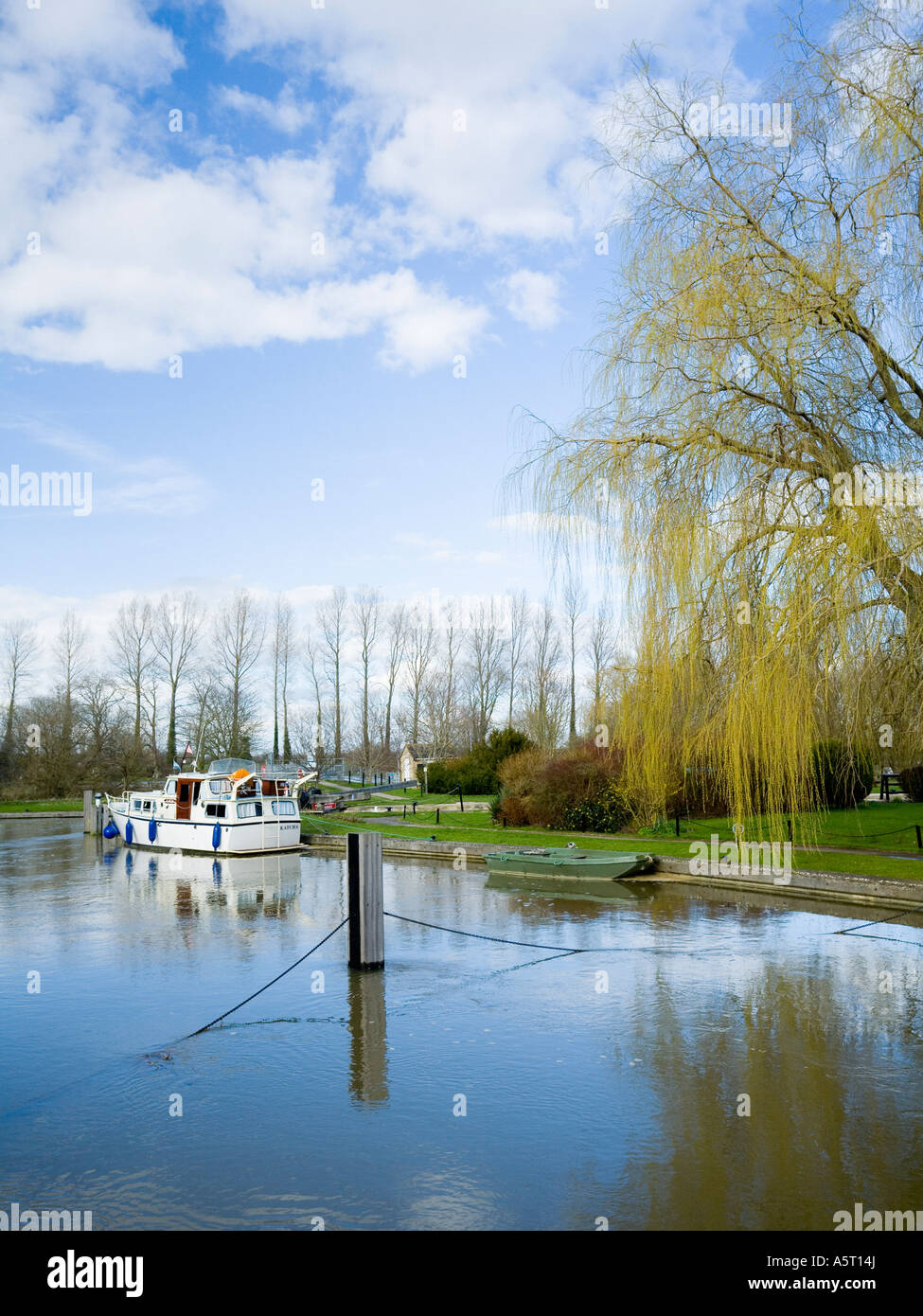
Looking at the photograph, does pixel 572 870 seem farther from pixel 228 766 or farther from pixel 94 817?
pixel 94 817

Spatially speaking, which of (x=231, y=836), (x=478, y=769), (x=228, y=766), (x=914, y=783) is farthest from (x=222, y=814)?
(x=914, y=783)

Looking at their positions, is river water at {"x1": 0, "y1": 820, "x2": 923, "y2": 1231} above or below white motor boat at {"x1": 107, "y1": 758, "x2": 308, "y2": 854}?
below

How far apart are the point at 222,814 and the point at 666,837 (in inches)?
529

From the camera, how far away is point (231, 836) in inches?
1145

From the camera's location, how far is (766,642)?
10312mm

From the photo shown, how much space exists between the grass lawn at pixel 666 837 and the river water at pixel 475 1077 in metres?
2.81

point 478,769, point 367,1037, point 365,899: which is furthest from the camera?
point 478,769

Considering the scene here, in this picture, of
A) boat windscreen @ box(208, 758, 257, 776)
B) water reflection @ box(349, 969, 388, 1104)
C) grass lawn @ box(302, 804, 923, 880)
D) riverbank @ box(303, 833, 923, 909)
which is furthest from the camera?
boat windscreen @ box(208, 758, 257, 776)

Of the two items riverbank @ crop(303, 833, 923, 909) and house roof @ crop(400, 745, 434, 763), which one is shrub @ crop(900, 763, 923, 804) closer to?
riverbank @ crop(303, 833, 923, 909)

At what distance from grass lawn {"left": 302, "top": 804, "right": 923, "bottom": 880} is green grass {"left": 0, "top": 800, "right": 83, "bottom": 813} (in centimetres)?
2066

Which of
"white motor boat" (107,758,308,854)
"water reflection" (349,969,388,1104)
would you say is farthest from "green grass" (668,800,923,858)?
"white motor boat" (107,758,308,854)

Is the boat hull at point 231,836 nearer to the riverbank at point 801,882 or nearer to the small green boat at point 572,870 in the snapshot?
the riverbank at point 801,882

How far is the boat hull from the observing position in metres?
29.1
